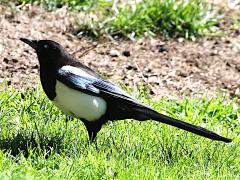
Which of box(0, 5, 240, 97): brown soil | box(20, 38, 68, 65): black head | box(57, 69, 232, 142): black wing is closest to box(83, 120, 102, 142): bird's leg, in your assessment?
box(57, 69, 232, 142): black wing

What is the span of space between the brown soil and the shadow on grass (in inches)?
54.3

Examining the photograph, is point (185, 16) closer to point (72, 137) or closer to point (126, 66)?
point (126, 66)

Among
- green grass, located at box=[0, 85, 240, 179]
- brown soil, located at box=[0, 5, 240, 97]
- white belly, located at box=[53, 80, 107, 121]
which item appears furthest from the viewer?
brown soil, located at box=[0, 5, 240, 97]

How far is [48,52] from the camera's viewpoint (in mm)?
5465

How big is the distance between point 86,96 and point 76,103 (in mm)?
114

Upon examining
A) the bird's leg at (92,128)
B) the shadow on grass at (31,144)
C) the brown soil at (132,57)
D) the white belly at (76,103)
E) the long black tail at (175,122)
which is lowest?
the brown soil at (132,57)

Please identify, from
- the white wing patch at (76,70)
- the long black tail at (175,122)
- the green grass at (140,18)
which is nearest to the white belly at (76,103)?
the white wing patch at (76,70)

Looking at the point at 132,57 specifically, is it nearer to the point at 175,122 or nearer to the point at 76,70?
the point at 76,70

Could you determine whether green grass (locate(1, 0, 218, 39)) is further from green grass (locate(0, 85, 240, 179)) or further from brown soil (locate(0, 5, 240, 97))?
green grass (locate(0, 85, 240, 179))

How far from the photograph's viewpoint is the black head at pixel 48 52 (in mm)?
5422

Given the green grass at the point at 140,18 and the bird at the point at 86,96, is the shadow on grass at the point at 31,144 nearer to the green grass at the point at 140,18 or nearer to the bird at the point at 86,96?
the bird at the point at 86,96

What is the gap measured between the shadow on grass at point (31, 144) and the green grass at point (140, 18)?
265cm

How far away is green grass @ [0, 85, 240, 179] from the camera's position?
475 centimetres

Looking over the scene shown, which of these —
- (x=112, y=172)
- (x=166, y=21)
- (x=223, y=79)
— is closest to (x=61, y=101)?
(x=112, y=172)
